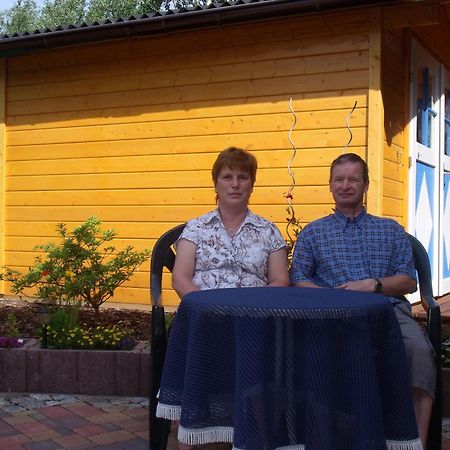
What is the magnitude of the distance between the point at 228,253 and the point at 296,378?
0.89 m

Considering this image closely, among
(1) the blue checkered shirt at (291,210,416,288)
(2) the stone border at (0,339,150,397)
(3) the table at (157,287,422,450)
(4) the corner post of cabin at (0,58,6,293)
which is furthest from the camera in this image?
(4) the corner post of cabin at (0,58,6,293)

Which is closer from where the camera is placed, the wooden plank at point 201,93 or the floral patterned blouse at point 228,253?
the floral patterned blouse at point 228,253

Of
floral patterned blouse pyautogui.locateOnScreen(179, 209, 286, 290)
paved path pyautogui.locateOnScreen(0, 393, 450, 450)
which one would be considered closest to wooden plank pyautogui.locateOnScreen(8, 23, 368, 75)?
floral patterned blouse pyautogui.locateOnScreen(179, 209, 286, 290)

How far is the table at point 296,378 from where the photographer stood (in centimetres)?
189

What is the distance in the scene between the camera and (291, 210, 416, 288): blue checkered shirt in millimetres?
2695

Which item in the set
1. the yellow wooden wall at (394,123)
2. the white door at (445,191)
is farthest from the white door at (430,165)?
the yellow wooden wall at (394,123)

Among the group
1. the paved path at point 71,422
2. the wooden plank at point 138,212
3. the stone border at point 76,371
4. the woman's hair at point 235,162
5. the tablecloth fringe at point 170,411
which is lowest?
the paved path at point 71,422

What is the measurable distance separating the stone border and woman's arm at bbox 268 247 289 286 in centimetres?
103

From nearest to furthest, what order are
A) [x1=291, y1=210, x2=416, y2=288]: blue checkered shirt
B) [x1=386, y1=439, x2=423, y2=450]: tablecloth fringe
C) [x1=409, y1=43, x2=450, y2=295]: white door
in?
1. [x1=386, y1=439, x2=423, y2=450]: tablecloth fringe
2. [x1=291, y1=210, x2=416, y2=288]: blue checkered shirt
3. [x1=409, y1=43, x2=450, y2=295]: white door

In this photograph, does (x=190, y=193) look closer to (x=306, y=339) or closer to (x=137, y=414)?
(x=137, y=414)

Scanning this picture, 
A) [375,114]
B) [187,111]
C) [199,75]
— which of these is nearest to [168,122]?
[187,111]

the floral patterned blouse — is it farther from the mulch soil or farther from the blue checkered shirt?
the mulch soil

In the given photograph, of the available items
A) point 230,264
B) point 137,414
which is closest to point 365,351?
point 230,264

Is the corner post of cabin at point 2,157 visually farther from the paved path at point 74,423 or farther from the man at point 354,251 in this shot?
the man at point 354,251
